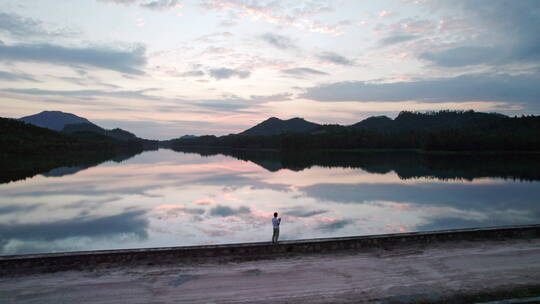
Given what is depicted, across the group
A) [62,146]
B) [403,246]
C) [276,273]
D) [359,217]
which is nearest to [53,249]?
[276,273]

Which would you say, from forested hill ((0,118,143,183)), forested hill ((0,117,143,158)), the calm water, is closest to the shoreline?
the calm water

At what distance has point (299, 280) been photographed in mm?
9570

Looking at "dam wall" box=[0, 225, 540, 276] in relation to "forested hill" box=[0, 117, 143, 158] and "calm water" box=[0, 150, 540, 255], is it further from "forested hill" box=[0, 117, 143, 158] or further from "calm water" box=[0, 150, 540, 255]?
"forested hill" box=[0, 117, 143, 158]

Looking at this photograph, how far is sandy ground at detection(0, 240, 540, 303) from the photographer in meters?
8.52

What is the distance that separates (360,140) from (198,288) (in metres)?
152

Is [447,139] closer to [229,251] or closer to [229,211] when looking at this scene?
[229,211]

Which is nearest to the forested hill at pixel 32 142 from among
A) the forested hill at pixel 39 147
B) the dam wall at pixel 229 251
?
the forested hill at pixel 39 147

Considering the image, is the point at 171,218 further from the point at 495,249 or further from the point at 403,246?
the point at 495,249

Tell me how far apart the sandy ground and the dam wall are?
0.42 metres

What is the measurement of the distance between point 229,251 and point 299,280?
3.05 m

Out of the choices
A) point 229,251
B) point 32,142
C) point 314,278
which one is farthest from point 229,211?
point 32,142

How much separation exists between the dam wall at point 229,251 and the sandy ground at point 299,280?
42 centimetres

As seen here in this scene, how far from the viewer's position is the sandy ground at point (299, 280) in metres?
8.52

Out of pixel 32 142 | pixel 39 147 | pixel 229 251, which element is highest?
pixel 32 142
